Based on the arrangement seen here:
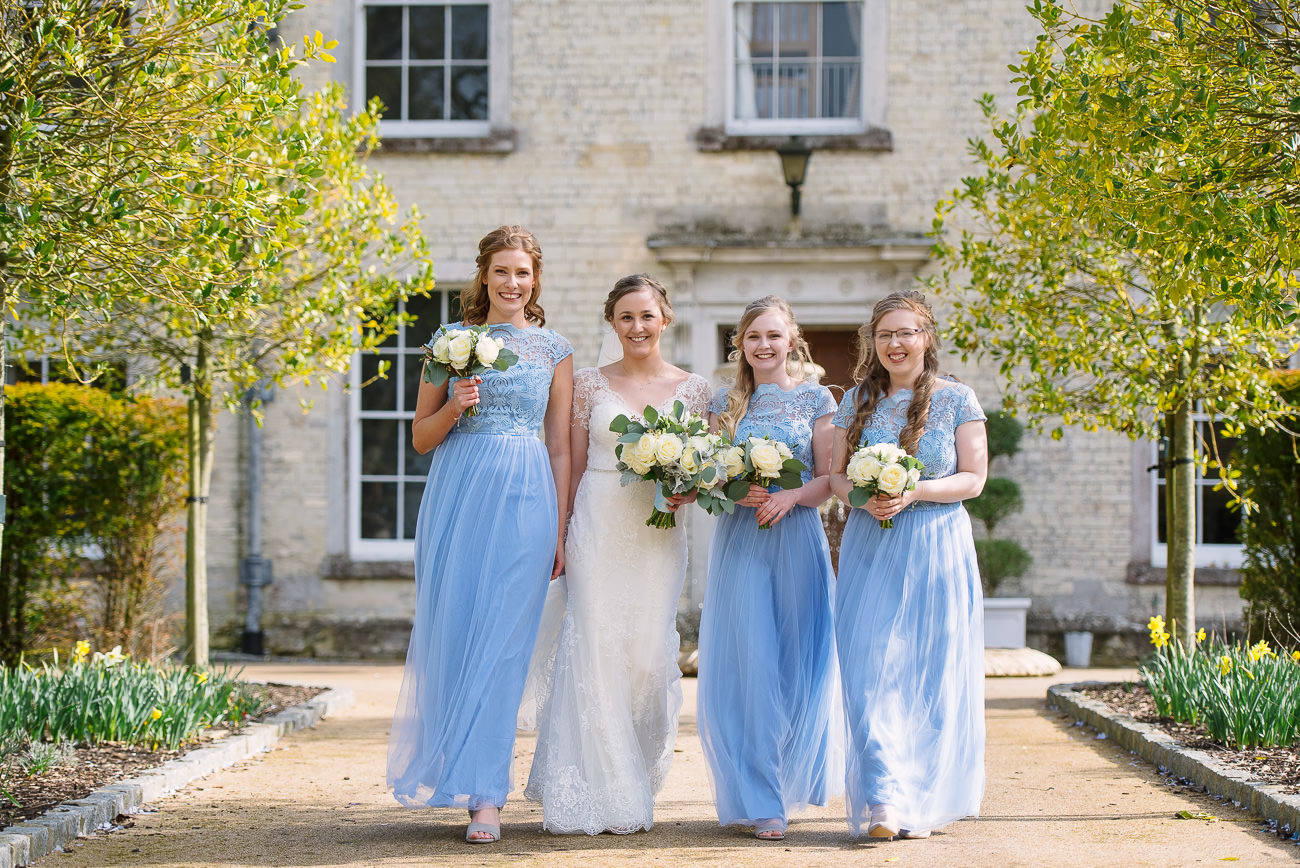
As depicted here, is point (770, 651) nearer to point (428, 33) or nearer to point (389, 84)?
point (389, 84)

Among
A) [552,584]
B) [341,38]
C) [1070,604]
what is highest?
[341,38]

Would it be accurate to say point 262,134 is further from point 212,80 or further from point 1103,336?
point 1103,336

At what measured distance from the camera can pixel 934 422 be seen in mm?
4762

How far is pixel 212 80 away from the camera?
601cm

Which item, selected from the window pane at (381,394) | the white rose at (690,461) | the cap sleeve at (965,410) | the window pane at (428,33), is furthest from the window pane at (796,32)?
the white rose at (690,461)

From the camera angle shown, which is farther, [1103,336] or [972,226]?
[972,226]

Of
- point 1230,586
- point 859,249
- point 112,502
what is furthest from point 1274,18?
point 112,502

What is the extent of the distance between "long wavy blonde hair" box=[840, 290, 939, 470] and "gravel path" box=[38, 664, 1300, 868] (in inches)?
54.4

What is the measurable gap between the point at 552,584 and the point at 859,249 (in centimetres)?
624

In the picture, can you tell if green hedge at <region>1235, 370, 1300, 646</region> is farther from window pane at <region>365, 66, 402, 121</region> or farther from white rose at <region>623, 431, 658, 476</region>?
window pane at <region>365, 66, 402, 121</region>

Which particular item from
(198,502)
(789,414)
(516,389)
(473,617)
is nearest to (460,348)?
(516,389)

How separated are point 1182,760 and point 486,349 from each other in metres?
3.42

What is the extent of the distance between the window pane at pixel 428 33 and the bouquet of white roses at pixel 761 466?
Answer: 7577 millimetres

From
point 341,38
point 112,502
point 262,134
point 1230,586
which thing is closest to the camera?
point 262,134
